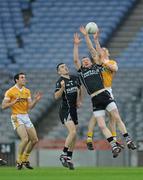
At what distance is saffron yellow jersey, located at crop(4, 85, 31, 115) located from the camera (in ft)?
60.1

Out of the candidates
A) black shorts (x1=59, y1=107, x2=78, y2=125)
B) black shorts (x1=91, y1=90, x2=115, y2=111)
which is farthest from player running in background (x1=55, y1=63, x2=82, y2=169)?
black shorts (x1=91, y1=90, x2=115, y2=111)

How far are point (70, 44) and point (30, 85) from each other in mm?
2504

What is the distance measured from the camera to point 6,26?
3077 centimetres

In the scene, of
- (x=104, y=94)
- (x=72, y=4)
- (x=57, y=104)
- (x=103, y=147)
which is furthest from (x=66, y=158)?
(x=72, y=4)

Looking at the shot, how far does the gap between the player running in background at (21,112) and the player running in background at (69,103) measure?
31.9 inches

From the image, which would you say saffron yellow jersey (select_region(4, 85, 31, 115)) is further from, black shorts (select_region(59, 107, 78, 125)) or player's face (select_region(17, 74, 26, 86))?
black shorts (select_region(59, 107, 78, 125))

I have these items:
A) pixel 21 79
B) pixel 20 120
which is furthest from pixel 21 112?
pixel 21 79

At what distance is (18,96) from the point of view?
18328 mm

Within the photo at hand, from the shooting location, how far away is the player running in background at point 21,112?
18203 mm

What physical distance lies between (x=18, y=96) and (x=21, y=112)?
391 millimetres

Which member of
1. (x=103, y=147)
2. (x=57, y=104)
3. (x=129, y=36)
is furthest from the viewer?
(x=129, y=36)

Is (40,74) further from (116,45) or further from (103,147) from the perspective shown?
(103,147)

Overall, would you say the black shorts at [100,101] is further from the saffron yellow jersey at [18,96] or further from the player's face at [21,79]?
the saffron yellow jersey at [18,96]

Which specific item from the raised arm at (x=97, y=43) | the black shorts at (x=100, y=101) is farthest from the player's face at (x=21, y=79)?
the black shorts at (x=100, y=101)
